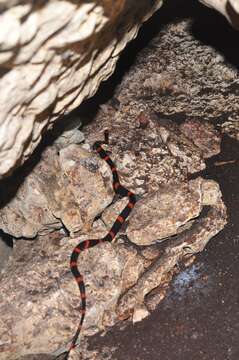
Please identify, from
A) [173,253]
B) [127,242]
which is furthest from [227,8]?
[127,242]

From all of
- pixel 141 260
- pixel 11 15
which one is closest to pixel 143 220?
pixel 141 260

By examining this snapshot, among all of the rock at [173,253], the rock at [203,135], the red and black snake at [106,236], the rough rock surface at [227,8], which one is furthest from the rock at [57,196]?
the rough rock surface at [227,8]

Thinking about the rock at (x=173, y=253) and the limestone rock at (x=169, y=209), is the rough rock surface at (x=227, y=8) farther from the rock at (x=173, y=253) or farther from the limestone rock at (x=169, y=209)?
the rock at (x=173, y=253)

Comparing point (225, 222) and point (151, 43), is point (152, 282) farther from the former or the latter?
point (151, 43)

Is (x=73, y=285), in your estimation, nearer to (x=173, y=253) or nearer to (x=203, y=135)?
(x=173, y=253)

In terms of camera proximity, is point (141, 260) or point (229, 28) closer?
point (141, 260)
